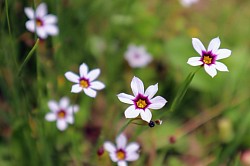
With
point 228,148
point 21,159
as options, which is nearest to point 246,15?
point 228,148

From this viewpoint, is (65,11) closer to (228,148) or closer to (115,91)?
(115,91)

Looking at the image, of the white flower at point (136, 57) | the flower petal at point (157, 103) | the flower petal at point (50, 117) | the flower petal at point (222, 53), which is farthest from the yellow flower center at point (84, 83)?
the white flower at point (136, 57)

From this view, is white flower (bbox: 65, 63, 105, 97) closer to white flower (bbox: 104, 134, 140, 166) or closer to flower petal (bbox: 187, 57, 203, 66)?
white flower (bbox: 104, 134, 140, 166)

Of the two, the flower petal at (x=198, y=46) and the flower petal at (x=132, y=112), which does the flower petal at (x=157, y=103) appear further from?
the flower petal at (x=198, y=46)

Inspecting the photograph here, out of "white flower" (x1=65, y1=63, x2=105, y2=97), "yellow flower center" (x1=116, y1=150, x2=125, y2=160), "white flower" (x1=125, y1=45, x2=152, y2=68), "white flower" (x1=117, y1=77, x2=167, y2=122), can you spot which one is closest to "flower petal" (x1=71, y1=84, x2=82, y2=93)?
"white flower" (x1=65, y1=63, x2=105, y2=97)

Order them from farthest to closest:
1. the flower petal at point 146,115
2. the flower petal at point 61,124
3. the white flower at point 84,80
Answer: the flower petal at point 61,124, the white flower at point 84,80, the flower petal at point 146,115

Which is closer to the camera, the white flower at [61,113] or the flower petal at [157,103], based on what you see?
the flower petal at [157,103]

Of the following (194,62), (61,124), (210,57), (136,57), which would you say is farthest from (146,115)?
(136,57)
